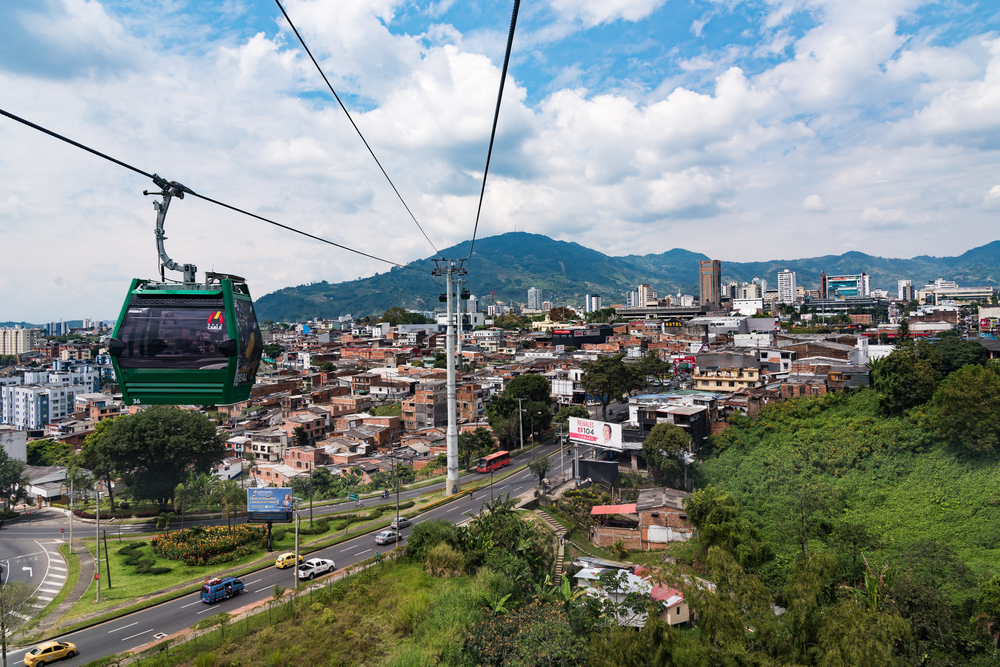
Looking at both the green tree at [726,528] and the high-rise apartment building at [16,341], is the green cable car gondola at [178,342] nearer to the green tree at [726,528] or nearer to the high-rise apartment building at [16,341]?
the green tree at [726,528]

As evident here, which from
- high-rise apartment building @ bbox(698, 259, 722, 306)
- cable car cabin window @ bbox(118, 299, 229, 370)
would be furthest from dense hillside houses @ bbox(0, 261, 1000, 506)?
high-rise apartment building @ bbox(698, 259, 722, 306)

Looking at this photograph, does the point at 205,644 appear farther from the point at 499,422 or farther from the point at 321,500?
the point at 499,422

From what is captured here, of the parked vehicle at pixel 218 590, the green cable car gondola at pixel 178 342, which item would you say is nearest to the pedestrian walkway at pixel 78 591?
the parked vehicle at pixel 218 590

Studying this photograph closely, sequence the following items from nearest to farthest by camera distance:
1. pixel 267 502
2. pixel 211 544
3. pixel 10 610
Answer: pixel 10 610
pixel 211 544
pixel 267 502

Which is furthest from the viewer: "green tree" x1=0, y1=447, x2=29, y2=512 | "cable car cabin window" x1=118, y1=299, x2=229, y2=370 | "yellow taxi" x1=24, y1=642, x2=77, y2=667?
"green tree" x1=0, y1=447, x2=29, y2=512

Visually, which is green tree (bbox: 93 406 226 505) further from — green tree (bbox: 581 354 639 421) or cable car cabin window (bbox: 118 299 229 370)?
cable car cabin window (bbox: 118 299 229 370)

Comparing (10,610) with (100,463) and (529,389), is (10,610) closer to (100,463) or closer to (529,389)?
(100,463)

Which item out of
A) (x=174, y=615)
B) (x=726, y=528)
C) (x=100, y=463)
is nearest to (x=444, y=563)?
(x=174, y=615)

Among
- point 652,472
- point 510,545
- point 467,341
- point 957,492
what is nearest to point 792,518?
point 957,492
